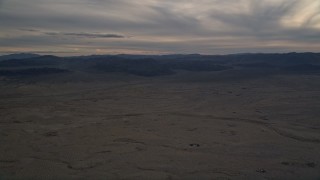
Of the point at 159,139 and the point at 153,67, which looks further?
the point at 153,67

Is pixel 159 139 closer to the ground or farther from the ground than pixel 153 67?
closer to the ground

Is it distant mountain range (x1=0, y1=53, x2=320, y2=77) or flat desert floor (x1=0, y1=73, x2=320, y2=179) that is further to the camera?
distant mountain range (x1=0, y1=53, x2=320, y2=77)

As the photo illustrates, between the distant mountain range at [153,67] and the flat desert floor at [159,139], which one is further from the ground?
the distant mountain range at [153,67]

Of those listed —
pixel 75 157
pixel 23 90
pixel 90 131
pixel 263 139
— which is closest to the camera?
pixel 75 157

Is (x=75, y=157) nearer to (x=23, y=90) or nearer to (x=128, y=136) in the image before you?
(x=128, y=136)

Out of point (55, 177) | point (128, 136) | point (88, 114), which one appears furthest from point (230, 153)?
point (88, 114)

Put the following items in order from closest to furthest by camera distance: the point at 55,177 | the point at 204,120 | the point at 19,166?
1. the point at 55,177
2. the point at 19,166
3. the point at 204,120

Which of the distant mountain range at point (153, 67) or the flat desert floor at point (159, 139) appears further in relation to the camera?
the distant mountain range at point (153, 67)

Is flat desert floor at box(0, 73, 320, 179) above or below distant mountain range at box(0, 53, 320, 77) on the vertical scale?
below
